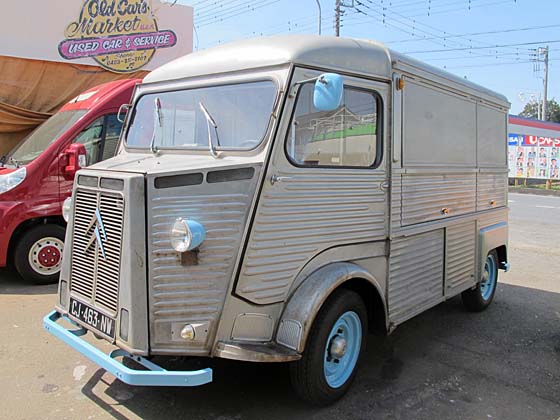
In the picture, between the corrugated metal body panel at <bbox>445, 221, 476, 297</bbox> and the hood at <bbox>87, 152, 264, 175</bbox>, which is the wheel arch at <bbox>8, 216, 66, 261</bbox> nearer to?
the hood at <bbox>87, 152, 264, 175</bbox>

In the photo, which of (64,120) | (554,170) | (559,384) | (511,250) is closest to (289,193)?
(559,384)

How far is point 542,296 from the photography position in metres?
6.45

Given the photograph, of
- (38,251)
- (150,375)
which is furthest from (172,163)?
(38,251)

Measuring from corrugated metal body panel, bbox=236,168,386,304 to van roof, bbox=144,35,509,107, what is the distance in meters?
0.73

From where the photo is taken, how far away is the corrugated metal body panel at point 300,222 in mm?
3096

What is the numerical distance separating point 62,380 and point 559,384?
12.6 feet

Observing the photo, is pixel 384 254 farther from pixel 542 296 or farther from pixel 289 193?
pixel 542 296

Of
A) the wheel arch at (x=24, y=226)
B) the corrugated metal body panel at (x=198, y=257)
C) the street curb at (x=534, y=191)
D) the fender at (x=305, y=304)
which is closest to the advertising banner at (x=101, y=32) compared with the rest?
the wheel arch at (x=24, y=226)

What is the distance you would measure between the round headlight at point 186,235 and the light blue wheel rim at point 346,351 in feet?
3.97

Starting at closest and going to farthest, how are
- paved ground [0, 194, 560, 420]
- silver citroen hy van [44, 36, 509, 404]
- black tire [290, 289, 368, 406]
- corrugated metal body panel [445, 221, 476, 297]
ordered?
silver citroen hy van [44, 36, 509, 404], black tire [290, 289, 368, 406], paved ground [0, 194, 560, 420], corrugated metal body panel [445, 221, 476, 297]

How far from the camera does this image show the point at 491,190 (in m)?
5.76

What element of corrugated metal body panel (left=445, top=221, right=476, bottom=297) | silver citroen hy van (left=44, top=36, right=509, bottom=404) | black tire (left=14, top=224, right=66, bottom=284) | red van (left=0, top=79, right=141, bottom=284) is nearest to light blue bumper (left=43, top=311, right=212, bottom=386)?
silver citroen hy van (left=44, top=36, right=509, bottom=404)

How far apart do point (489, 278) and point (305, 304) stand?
3641 millimetres

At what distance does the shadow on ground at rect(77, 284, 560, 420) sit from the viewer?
3.45 m
